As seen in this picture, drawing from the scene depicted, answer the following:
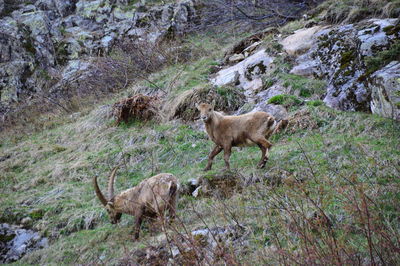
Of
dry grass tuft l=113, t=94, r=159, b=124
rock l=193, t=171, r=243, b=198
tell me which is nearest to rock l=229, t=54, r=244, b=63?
dry grass tuft l=113, t=94, r=159, b=124

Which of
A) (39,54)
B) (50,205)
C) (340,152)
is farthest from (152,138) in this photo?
(39,54)

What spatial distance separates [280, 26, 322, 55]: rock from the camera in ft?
34.3

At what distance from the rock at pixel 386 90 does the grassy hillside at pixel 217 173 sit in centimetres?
22

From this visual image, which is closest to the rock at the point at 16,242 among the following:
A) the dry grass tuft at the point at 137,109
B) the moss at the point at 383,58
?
the dry grass tuft at the point at 137,109

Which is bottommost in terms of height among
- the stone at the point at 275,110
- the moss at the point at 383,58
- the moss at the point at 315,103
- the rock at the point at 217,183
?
the stone at the point at 275,110

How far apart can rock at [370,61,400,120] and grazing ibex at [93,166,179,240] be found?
3.97 m

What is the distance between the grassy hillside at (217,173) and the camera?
3.37 meters

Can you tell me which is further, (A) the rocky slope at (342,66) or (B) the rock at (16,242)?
(A) the rocky slope at (342,66)

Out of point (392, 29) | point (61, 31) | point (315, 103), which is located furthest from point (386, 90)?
point (61, 31)

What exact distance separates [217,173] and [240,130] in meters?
0.95

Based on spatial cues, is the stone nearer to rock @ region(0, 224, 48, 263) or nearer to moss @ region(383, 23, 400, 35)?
moss @ region(383, 23, 400, 35)

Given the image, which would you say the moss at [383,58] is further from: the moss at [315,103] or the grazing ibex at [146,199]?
the grazing ibex at [146,199]

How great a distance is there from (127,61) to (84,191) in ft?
25.4

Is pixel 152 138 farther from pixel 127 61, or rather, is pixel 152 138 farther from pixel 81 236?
pixel 127 61
